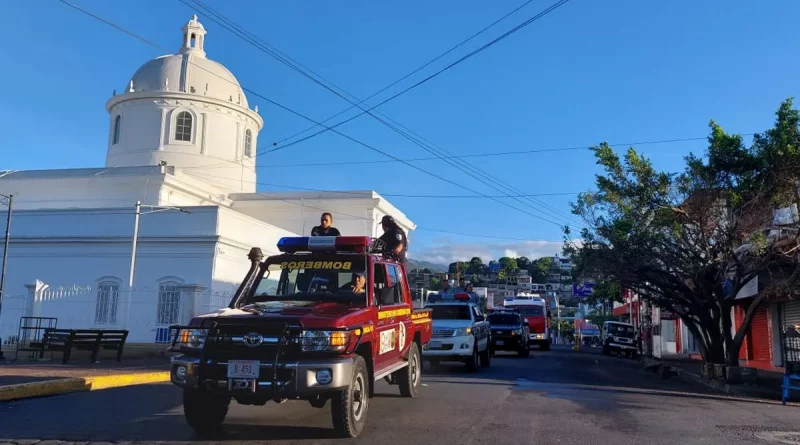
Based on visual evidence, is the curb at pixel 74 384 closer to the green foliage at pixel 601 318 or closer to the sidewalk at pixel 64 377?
the sidewalk at pixel 64 377

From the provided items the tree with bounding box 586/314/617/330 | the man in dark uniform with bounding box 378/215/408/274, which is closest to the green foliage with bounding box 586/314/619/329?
the tree with bounding box 586/314/617/330

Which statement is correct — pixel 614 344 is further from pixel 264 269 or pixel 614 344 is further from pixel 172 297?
pixel 264 269

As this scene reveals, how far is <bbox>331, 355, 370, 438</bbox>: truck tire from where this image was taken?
6637mm

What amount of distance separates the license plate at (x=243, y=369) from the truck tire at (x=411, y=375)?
398cm

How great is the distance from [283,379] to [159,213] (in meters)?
21.9

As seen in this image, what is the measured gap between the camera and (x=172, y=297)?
2312 cm

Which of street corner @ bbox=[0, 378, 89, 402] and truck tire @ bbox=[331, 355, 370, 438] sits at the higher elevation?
truck tire @ bbox=[331, 355, 370, 438]

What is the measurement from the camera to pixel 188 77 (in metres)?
38.0

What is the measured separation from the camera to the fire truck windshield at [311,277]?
799 cm

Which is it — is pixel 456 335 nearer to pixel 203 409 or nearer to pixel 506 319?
pixel 203 409

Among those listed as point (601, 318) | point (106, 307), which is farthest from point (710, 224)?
point (601, 318)

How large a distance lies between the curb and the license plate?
17.4ft

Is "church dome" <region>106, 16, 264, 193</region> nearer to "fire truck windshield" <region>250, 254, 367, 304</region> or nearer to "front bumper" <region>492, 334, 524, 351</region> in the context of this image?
"front bumper" <region>492, 334, 524, 351</region>

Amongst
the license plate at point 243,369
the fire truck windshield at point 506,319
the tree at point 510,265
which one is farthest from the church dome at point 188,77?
the tree at point 510,265
